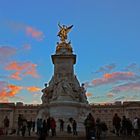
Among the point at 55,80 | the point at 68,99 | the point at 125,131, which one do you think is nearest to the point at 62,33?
the point at 55,80

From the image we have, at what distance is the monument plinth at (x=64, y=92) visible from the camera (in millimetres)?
45000

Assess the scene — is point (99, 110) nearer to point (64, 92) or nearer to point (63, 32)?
point (63, 32)

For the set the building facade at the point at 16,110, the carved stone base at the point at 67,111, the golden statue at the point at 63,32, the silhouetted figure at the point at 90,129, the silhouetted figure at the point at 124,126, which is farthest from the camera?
the building facade at the point at 16,110

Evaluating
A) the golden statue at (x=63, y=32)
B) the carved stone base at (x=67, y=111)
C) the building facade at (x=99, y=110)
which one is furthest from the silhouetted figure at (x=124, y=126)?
the building facade at (x=99, y=110)

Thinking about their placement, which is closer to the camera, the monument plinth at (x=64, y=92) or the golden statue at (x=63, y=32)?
the monument plinth at (x=64, y=92)

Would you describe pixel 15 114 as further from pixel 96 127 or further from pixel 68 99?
pixel 96 127

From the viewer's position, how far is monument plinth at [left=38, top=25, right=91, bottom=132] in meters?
45.0

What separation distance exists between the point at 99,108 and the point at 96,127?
90.1 metres

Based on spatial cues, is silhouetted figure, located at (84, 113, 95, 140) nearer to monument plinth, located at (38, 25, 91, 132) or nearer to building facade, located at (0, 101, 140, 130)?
monument plinth, located at (38, 25, 91, 132)

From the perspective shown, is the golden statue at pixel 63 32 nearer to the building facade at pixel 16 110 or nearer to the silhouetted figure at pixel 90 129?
the silhouetted figure at pixel 90 129

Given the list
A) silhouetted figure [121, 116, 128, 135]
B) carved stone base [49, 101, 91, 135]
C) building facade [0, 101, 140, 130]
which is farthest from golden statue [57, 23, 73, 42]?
building facade [0, 101, 140, 130]

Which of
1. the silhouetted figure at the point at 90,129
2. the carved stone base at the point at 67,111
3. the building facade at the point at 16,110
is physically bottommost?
the silhouetted figure at the point at 90,129

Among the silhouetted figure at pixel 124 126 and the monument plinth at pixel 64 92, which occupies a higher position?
the monument plinth at pixel 64 92

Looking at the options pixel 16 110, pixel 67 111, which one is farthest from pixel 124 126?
pixel 16 110
